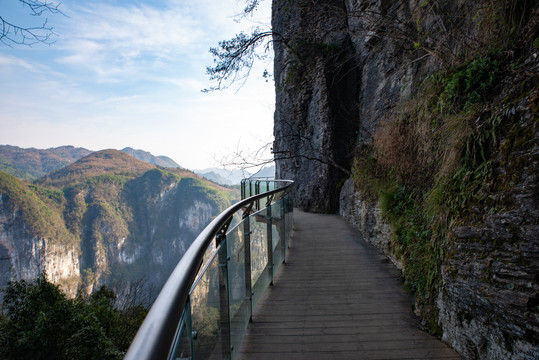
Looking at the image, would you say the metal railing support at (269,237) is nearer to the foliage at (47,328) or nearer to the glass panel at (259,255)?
the glass panel at (259,255)

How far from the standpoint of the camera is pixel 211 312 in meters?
1.66

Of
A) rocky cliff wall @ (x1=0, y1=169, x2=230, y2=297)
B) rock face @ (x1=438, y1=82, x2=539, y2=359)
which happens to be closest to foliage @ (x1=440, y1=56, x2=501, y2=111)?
rock face @ (x1=438, y1=82, x2=539, y2=359)

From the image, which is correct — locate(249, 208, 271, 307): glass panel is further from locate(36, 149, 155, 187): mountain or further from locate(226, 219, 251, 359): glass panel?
locate(36, 149, 155, 187): mountain

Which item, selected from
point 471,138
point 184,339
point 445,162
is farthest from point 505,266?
point 184,339

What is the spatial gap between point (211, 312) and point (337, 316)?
222 cm

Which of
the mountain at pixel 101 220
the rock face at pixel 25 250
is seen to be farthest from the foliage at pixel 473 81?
the rock face at pixel 25 250

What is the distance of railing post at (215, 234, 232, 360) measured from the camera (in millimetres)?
1942

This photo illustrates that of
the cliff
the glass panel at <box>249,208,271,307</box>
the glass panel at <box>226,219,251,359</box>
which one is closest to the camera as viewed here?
the cliff

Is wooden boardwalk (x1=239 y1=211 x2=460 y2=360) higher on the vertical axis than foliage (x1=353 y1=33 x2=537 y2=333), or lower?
lower

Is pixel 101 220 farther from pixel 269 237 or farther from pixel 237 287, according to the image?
A: pixel 237 287

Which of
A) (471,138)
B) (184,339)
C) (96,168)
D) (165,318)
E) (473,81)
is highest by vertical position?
(96,168)

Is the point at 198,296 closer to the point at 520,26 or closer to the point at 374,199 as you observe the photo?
the point at 520,26

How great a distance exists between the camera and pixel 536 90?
7.30ft

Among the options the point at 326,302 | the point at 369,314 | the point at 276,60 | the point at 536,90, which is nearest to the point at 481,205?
the point at 536,90
